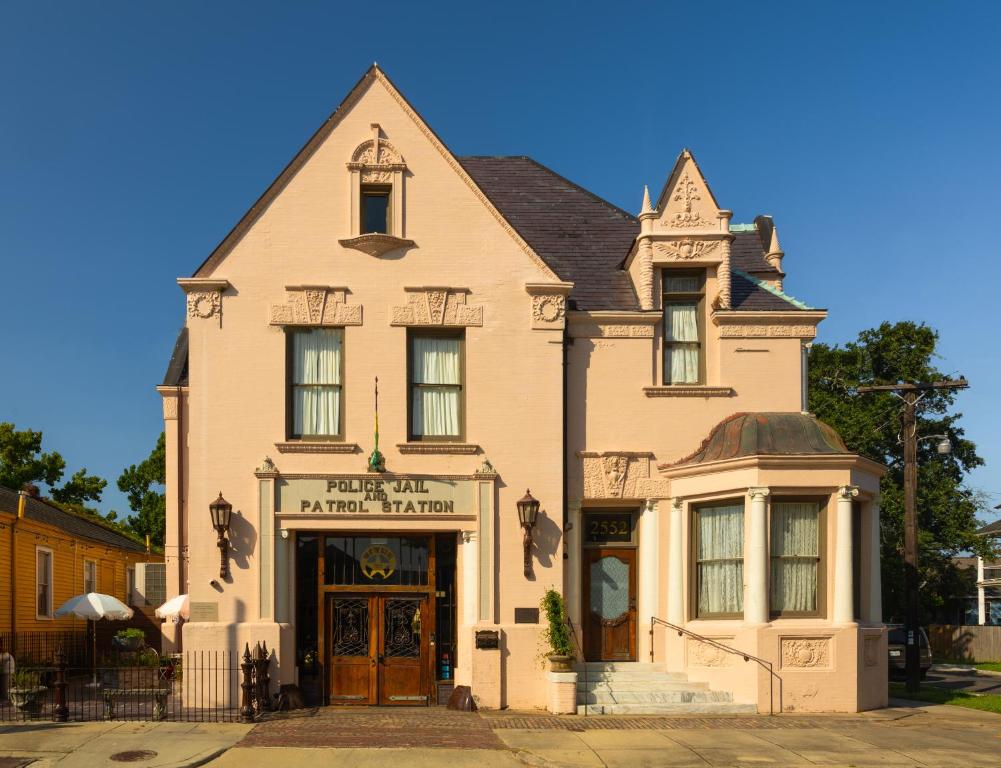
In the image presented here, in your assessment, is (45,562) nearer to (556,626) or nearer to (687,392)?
(556,626)

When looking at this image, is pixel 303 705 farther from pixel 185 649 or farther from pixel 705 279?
pixel 705 279

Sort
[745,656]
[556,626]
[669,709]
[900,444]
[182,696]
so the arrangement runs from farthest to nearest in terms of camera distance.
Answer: [900,444] → [556,626] → [745,656] → [669,709] → [182,696]

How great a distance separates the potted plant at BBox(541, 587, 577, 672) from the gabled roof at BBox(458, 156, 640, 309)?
5.45 m

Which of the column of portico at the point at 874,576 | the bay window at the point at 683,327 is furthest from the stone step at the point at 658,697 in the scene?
the bay window at the point at 683,327

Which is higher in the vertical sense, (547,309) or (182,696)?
(547,309)

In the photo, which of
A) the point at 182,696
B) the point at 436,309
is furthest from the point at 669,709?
the point at 182,696

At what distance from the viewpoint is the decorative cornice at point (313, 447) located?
1752 cm

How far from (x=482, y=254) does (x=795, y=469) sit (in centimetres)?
649

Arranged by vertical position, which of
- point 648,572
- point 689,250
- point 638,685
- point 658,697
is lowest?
point 658,697

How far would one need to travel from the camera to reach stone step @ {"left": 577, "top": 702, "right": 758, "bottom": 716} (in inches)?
653

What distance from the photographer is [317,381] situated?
58.7 feet

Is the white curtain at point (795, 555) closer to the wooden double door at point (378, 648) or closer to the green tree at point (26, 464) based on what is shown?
the wooden double door at point (378, 648)

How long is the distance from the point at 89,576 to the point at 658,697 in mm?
19238

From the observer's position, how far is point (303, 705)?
16.8 metres
